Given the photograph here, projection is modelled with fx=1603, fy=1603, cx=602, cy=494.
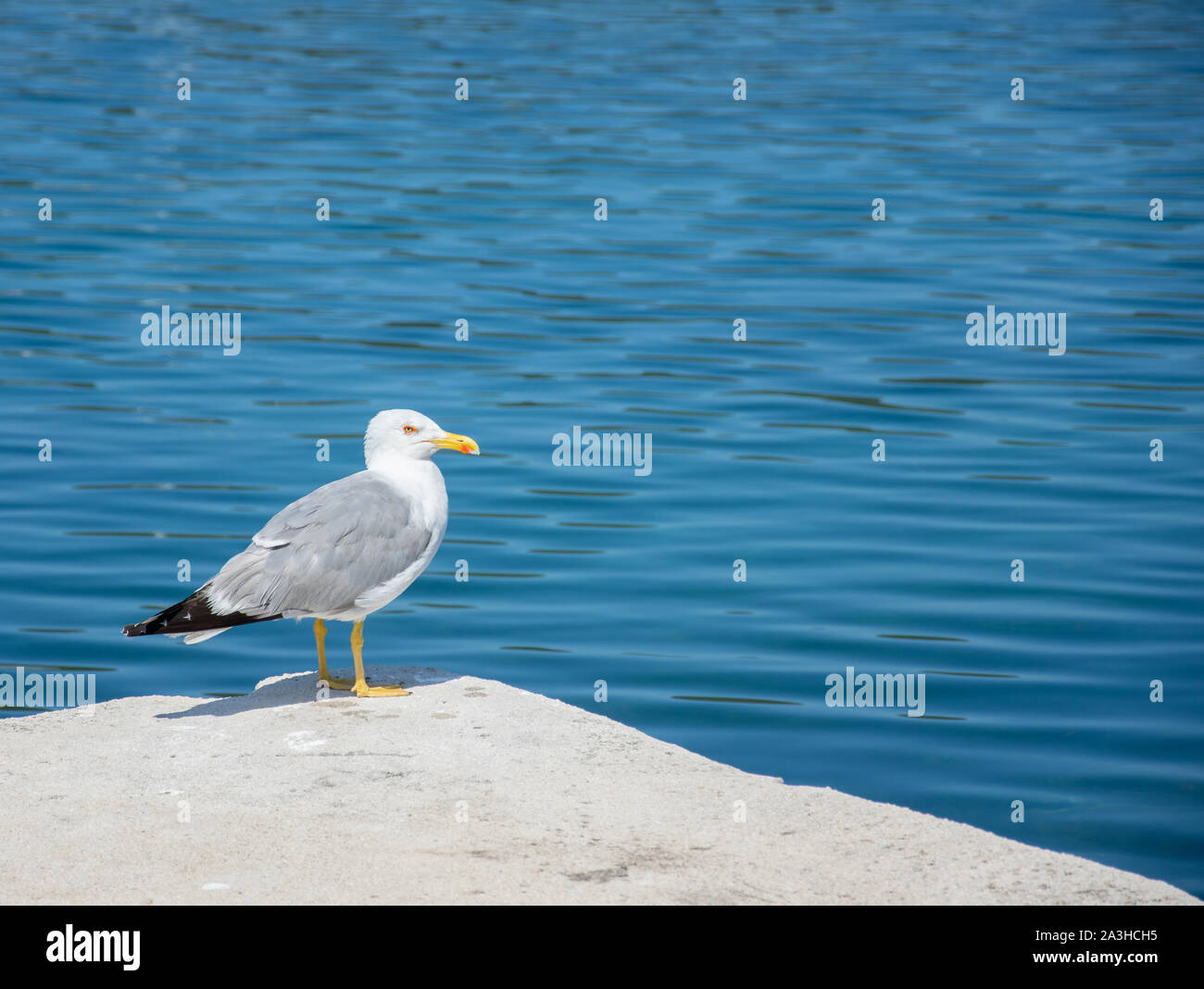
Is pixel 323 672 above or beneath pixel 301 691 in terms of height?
above

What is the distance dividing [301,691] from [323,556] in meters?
1.00

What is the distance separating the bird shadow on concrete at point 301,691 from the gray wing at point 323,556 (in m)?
0.57

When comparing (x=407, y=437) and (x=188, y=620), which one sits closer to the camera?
(x=188, y=620)

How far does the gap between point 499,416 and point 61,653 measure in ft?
20.3

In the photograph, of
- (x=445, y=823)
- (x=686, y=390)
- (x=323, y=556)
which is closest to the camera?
(x=445, y=823)

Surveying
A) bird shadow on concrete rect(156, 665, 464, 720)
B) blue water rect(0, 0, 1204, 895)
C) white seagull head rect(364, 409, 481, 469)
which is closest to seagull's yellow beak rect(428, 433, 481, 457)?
white seagull head rect(364, 409, 481, 469)

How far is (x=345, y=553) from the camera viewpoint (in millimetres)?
8648

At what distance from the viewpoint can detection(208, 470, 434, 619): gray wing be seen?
8523mm

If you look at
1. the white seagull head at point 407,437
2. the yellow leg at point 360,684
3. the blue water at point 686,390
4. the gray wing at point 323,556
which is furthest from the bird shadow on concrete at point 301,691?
the white seagull head at point 407,437

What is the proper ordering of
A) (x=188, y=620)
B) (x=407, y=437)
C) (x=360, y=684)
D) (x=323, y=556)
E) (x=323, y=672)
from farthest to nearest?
(x=407, y=437), (x=323, y=672), (x=360, y=684), (x=323, y=556), (x=188, y=620)

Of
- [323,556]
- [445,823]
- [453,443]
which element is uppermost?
[453,443]

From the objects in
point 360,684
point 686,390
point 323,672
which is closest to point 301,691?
point 323,672

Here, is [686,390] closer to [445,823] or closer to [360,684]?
[360,684]
